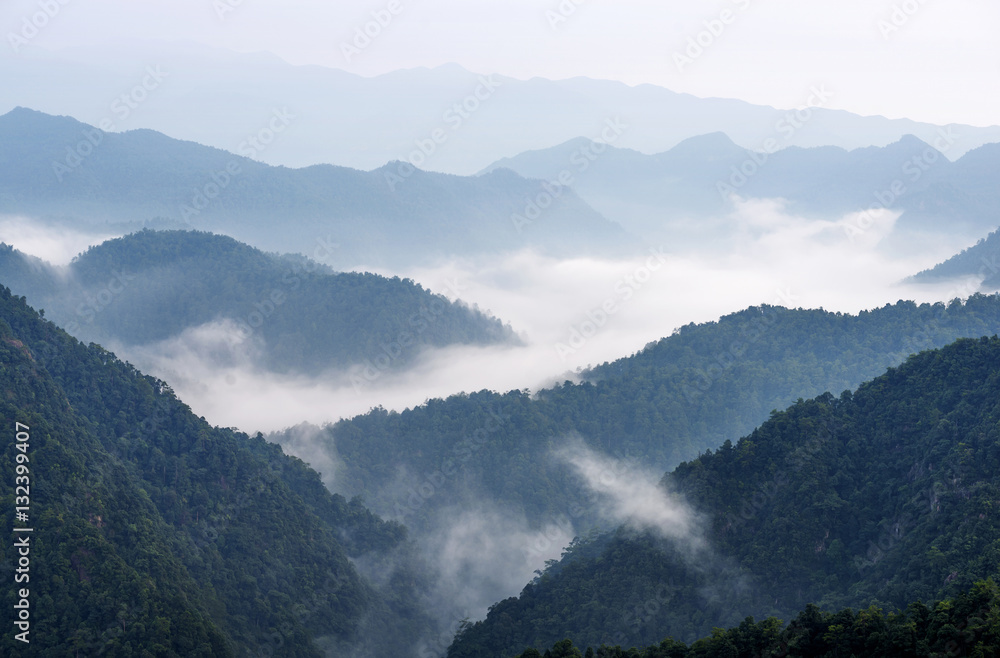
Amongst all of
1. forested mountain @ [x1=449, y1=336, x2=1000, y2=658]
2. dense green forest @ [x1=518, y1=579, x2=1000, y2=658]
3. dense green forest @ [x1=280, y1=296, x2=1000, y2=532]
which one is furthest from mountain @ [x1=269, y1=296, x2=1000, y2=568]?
dense green forest @ [x1=518, y1=579, x2=1000, y2=658]

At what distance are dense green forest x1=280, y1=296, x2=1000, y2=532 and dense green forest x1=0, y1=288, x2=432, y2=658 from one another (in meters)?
10.6

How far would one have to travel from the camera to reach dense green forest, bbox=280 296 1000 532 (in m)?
74.6

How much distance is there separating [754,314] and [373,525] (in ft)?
131

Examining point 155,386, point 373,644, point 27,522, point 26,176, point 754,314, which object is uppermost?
point 26,176

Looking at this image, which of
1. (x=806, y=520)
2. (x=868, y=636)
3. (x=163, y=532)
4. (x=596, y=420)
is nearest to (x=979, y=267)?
(x=596, y=420)

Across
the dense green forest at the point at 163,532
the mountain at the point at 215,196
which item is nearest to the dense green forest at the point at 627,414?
the dense green forest at the point at 163,532

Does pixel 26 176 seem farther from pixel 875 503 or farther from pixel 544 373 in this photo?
pixel 875 503

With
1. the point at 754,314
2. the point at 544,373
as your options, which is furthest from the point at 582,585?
the point at 544,373

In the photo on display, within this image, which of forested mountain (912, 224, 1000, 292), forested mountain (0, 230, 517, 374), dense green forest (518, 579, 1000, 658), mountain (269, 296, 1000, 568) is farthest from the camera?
forested mountain (0, 230, 517, 374)

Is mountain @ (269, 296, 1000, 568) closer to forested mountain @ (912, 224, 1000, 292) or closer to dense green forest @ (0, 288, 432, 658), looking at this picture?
dense green forest @ (0, 288, 432, 658)

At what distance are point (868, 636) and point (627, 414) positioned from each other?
48881 millimetres

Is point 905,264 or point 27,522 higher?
point 905,264

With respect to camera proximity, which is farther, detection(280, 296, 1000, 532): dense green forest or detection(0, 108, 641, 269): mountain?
detection(0, 108, 641, 269): mountain

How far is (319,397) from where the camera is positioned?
360 feet
